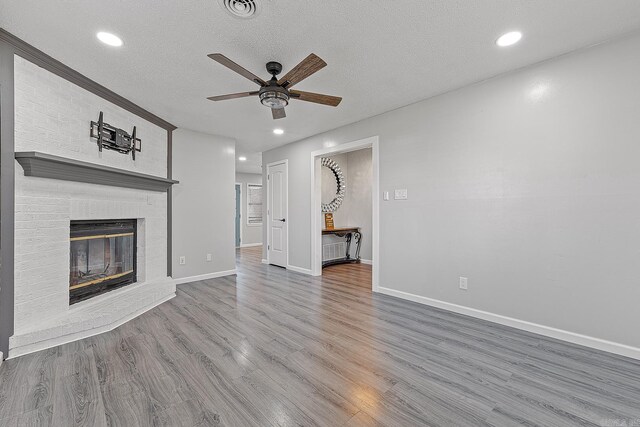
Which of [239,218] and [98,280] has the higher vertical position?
[239,218]

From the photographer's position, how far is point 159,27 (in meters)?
2.04

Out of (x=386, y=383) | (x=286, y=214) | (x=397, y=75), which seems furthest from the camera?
(x=286, y=214)

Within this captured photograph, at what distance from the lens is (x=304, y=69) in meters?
2.09

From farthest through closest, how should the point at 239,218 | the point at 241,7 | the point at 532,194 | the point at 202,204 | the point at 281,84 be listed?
the point at 239,218
the point at 202,204
the point at 532,194
the point at 281,84
the point at 241,7

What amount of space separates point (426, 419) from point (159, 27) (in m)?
3.11

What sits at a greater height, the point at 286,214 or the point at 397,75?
the point at 397,75

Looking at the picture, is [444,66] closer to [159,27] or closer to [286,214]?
[159,27]

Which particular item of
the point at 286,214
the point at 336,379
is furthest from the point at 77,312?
the point at 286,214

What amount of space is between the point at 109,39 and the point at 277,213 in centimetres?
392

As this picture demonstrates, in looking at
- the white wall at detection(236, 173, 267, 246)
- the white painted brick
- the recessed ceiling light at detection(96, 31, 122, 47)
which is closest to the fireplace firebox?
the white painted brick

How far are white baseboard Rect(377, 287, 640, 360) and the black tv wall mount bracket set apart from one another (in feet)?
13.0

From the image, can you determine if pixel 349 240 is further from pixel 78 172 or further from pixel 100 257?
pixel 78 172

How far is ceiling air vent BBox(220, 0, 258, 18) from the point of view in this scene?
70.1 inches

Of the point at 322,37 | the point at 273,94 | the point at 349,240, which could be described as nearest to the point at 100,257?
the point at 273,94
